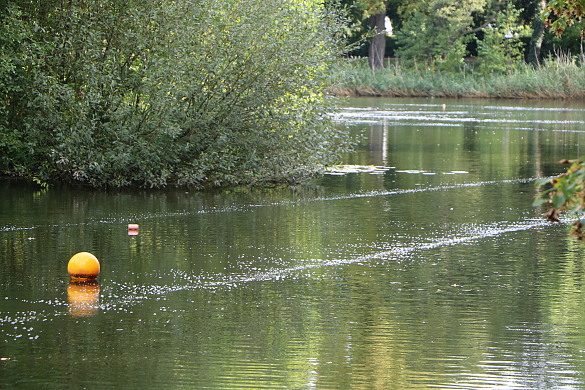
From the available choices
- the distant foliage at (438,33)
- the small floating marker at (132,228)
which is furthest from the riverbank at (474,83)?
the small floating marker at (132,228)

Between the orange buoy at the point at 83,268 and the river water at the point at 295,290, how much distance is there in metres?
0.17

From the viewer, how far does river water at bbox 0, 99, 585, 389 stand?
763 centimetres

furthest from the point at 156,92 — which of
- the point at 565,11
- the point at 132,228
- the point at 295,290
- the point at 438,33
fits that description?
the point at 438,33

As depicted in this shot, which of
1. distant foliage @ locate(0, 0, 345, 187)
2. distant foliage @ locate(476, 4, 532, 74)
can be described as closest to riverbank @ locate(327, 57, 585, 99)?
distant foliage @ locate(476, 4, 532, 74)

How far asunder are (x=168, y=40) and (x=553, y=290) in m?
9.79

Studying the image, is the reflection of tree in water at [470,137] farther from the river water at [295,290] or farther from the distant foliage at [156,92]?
the distant foliage at [156,92]

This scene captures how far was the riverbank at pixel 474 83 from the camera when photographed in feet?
177

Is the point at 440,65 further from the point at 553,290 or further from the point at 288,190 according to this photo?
the point at 553,290

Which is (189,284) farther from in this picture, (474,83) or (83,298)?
(474,83)

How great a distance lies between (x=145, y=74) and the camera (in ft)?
59.7

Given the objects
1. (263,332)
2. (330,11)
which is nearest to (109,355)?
(263,332)

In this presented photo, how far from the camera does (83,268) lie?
34.8 ft

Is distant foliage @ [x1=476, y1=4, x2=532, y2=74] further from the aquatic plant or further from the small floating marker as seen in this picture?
the aquatic plant

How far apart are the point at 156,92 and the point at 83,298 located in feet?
27.5
